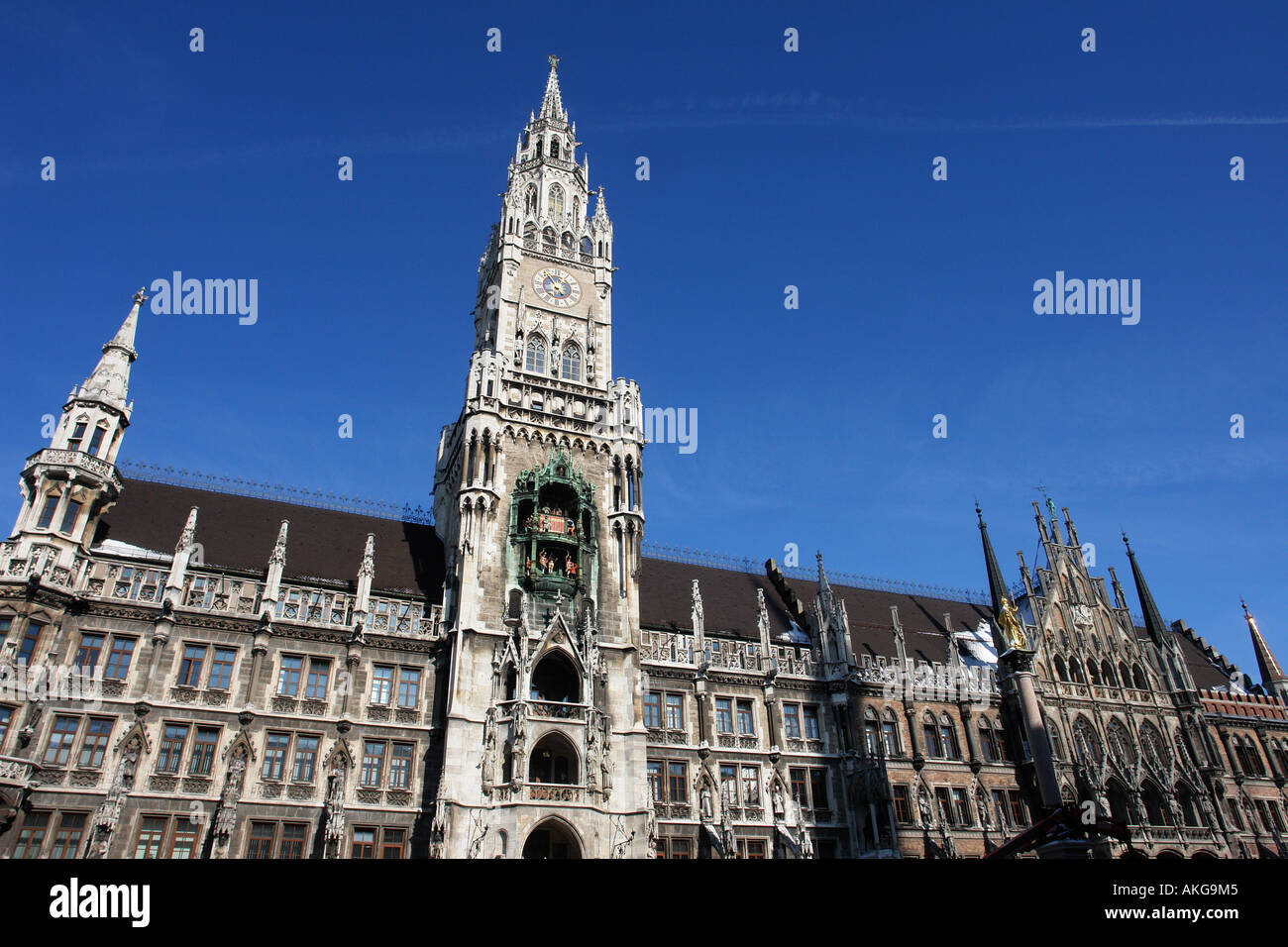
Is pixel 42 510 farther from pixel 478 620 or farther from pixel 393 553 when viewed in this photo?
pixel 478 620

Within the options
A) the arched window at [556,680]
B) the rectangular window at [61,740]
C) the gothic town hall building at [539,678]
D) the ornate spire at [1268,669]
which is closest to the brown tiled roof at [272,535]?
the gothic town hall building at [539,678]

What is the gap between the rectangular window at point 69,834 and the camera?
27.7 metres

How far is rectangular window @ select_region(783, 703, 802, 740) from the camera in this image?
4022cm

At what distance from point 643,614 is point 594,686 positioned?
7528 mm

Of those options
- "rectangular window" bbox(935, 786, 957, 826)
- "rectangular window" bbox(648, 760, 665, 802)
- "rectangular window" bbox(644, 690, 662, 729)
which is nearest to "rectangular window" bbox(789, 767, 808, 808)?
"rectangular window" bbox(648, 760, 665, 802)

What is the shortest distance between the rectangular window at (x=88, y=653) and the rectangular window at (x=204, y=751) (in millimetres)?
4430

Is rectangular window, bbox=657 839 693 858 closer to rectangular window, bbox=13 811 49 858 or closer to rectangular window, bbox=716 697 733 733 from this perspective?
rectangular window, bbox=716 697 733 733

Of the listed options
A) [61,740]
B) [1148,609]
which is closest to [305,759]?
[61,740]

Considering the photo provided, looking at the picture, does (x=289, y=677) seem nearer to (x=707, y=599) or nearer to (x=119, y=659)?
(x=119, y=659)

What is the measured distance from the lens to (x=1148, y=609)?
5281cm

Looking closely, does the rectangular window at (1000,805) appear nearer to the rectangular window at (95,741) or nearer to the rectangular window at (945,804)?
the rectangular window at (945,804)

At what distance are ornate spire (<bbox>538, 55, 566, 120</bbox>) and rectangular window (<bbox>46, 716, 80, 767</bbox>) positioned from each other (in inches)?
1682

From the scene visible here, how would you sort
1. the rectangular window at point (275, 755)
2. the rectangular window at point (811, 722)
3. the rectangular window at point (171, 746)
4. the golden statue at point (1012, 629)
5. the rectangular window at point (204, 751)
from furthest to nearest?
the golden statue at point (1012, 629)
the rectangular window at point (811, 722)
the rectangular window at point (275, 755)
the rectangular window at point (204, 751)
the rectangular window at point (171, 746)
